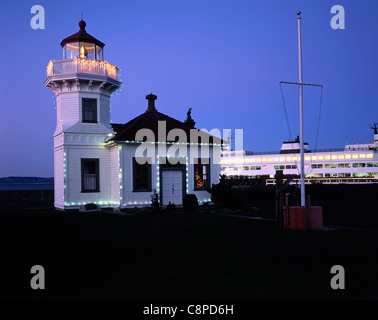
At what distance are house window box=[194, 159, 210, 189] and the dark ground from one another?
38.2ft

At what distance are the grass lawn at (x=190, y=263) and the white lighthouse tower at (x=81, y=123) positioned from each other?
10.4 metres

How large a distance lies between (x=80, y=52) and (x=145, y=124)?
6.10m

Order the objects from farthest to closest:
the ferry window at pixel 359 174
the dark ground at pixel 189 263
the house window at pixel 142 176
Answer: the ferry window at pixel 359 174
the house window at pixel 142 176
the dark ground at pixel 189 263

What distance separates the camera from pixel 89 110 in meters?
24.9

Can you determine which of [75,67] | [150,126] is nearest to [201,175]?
[150,126]

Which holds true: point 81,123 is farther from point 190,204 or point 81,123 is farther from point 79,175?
point 190,204

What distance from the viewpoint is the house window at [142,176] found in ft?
79.7

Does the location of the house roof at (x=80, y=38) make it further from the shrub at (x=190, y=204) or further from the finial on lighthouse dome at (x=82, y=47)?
the shrub at (x=190, y=204)

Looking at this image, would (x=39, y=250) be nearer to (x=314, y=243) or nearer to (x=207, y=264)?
(x=207, y=264)

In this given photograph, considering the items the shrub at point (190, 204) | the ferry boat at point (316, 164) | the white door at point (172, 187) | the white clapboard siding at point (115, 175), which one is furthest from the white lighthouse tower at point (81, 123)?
the ferry boat at point (316, 164)

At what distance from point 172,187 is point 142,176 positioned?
6.87 feet

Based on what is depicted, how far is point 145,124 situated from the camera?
84.7 ft

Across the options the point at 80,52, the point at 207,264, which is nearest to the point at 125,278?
the point at 207,264

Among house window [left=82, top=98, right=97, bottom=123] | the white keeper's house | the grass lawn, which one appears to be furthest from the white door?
the grass lawn
